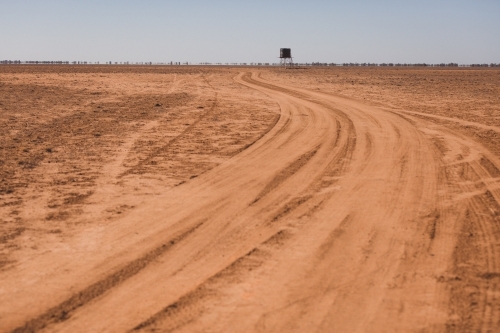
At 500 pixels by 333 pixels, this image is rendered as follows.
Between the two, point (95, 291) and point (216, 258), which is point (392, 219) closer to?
point (216, 258)

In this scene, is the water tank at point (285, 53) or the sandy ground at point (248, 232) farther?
the water tank at point (285, 53)

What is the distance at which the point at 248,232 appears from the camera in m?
6.06

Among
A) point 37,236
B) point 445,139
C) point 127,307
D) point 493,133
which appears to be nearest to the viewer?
point 127,307

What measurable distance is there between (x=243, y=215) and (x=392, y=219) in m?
2.00

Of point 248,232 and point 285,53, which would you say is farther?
point 285,53

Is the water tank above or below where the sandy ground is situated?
above

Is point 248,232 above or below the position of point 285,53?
below

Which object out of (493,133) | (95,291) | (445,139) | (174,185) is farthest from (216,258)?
(493,133)

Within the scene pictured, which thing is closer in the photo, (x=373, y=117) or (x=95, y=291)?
(x=95, y=291)

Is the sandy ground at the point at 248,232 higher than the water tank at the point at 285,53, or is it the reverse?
the water tank at the point at 285,53

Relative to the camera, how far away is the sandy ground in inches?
169

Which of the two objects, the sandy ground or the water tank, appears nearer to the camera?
the sandy ground

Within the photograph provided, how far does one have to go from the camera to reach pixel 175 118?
15875 millimetres

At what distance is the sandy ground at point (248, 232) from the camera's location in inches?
169
